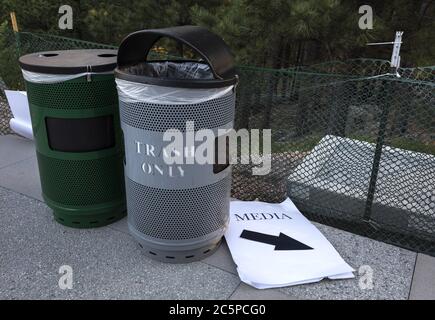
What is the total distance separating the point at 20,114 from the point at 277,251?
11.4 feet

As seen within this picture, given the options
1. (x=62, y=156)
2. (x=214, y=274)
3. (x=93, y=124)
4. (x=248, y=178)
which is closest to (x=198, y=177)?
(x=214, y=274)

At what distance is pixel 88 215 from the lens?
299cm

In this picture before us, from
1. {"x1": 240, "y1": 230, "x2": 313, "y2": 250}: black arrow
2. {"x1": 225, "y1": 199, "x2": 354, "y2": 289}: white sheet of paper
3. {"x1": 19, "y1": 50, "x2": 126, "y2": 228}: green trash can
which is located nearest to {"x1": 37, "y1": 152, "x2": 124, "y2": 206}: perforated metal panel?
{"x1": 19, "y1": 50, "x2": 126, "y2": 228}: green trash can

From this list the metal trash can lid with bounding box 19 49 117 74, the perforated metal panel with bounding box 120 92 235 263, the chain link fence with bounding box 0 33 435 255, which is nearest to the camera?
the perforated metal panel with bounding box 120 92 235 263

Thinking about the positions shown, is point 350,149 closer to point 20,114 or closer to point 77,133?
point 77,133

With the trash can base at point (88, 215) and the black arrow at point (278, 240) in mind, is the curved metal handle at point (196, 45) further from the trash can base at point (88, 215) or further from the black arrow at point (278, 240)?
the black arrow at point (278, 240)

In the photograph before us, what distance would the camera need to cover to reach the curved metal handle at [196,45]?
2225 mm

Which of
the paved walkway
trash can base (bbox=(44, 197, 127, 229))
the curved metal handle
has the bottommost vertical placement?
the paved walkway

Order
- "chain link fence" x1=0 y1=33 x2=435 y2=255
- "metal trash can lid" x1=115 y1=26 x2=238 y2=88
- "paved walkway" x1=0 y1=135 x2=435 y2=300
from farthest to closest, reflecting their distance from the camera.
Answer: "chain link fence" x1=0 y1=33 x2=435 y2=255 < "paved walkway" x1=0 y1=135 x2=435 y2=300 < "metal trash can lid" x1=115 y1=26 x2=238 y2=88

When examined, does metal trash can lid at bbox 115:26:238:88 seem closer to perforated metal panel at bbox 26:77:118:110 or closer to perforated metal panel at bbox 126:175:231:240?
perforated metal panel at bbox 26:77:118:110

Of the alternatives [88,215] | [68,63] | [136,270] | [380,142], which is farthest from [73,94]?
[380,142]

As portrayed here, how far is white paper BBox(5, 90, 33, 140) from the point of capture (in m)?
4.53

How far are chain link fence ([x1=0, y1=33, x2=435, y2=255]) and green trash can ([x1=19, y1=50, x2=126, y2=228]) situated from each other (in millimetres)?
1327

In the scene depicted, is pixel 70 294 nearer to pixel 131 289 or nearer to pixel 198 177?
pixel 131 289
